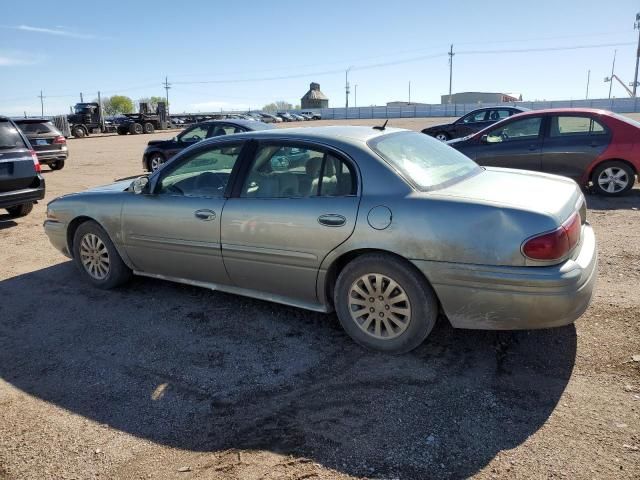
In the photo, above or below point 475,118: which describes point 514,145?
below

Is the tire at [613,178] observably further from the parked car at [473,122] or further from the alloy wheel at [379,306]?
the parked car at [473,122]

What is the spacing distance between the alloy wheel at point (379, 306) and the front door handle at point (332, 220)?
1.31 ft

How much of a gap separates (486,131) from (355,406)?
24.8 ft

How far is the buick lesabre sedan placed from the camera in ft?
10.1

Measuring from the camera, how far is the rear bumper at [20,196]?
25.6ft

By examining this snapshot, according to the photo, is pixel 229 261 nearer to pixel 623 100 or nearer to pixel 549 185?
pixel 549 185

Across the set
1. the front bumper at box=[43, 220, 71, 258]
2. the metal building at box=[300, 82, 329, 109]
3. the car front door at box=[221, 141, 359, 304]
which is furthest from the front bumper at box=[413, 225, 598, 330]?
the metal building at box=[300, 82, 329, 109]

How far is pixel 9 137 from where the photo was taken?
26.5 ft

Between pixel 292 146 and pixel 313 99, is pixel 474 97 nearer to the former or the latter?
pixel 313 99

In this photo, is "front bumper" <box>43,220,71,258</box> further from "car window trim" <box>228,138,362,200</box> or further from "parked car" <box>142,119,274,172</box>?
"parked car" <box>142,119,274,172</box>

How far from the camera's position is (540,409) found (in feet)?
9.43

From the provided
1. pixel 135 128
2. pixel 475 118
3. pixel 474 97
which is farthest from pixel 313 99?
pixel 475 118

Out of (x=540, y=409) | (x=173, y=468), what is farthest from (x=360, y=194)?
(x=173, y=468)

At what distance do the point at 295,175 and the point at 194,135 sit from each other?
930cm
